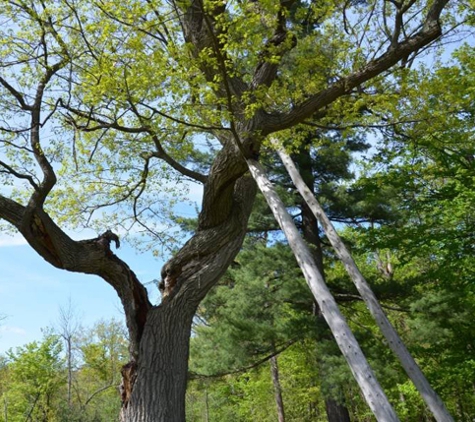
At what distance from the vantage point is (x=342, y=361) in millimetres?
8203

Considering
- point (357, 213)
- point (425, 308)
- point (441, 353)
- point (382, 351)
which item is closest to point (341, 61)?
point (357, 213)

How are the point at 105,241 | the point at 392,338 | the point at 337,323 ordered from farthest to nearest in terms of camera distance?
the point at 392,338, the point at 105,241, the point at 337,323

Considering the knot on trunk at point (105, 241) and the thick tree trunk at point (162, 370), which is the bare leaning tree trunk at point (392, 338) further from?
the knot on trunk at point (105, 241)

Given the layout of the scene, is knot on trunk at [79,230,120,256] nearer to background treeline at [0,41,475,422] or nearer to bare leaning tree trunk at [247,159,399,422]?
bare leaning tree trunk at [247,159,399,422]

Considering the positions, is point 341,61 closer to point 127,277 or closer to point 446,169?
point 446,169

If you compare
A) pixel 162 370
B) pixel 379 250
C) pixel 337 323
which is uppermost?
pixel 379 250

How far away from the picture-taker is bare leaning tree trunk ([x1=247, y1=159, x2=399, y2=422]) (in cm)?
376

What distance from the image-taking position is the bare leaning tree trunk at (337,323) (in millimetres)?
3760

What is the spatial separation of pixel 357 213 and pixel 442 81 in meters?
4.40

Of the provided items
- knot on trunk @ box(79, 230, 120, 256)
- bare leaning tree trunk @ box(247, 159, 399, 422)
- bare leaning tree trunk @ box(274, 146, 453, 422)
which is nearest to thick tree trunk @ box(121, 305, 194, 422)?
knot on trunk @ box(79, 230, 120, 256)

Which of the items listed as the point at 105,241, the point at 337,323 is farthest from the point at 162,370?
the point at 337,323

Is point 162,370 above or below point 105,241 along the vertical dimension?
below

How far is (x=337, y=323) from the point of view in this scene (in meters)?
4.19

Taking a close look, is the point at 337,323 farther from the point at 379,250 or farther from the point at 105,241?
the point at 379,250
